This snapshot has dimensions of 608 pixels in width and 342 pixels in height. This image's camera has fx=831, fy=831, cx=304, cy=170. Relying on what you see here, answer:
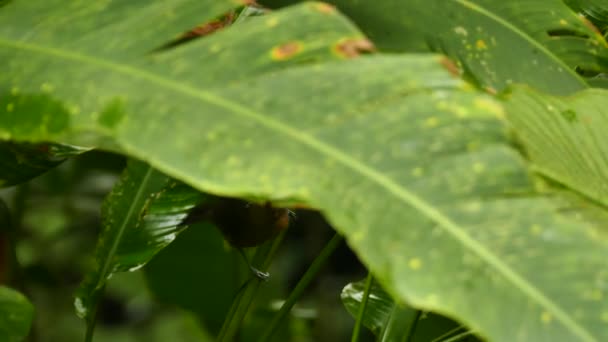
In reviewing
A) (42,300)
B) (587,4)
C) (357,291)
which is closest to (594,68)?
(587,4)

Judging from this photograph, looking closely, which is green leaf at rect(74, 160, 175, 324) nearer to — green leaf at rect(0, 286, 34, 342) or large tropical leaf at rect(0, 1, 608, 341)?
green leaf at rect(0, 286, 34, 342)

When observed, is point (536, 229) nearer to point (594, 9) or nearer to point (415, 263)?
point (415, 263)

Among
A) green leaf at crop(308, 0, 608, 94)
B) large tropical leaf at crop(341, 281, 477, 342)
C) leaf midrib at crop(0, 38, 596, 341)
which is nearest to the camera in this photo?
leaf midrib at crop(0, 38, 596, 341)

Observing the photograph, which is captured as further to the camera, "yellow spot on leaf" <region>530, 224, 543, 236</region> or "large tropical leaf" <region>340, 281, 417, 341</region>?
"large tropical leaf" <region>340, 281, 417, 341</region>

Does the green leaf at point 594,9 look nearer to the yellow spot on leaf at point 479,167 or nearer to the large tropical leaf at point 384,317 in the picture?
the large tropical leaf at point 384,317

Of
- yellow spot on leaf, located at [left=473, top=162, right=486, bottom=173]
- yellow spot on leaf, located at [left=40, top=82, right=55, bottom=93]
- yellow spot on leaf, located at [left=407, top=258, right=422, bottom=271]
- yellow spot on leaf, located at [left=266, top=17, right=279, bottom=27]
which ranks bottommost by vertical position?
yellow spot on leaf, located at [left=40, top=82, right=55, bottom=93]

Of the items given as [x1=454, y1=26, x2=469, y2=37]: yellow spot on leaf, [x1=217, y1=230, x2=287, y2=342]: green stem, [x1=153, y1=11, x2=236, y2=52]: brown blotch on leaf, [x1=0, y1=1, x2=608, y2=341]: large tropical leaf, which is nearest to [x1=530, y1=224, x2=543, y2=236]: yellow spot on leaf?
[x1=0, y1=1, x2=608, y2=341]: large tropical leaf
